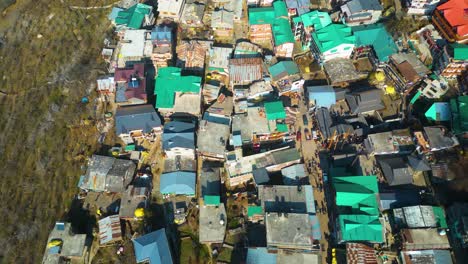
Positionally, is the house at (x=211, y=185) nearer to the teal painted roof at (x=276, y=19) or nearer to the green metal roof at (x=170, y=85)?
the green metal roof at (x=170, y=85)

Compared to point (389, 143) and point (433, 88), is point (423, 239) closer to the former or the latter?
point (389, 143)

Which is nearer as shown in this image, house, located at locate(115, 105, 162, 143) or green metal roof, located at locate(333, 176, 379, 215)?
green metal roof, located at locate(333, 176, 379, 215)

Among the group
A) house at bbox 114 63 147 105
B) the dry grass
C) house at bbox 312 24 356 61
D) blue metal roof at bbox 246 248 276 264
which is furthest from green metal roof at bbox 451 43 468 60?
the dry grass

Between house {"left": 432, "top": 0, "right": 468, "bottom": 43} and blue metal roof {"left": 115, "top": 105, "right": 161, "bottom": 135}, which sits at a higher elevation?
house {"left": 432, "top": 0, "right": 468, "bottom": 43}

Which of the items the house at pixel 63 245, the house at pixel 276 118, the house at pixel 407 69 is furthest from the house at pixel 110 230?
the house at pixel 407 69

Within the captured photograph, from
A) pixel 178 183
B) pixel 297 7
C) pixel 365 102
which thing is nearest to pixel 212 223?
pixel 178 183

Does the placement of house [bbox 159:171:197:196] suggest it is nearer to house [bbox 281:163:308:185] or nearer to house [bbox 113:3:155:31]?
house [bbox 281:163:308:185]

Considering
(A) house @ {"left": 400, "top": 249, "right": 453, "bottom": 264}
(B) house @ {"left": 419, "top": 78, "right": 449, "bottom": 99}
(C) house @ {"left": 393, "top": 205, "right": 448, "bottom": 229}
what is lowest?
(A) house @ {"left": 400, "top": 249, "right": 453, "bottom": 264}
